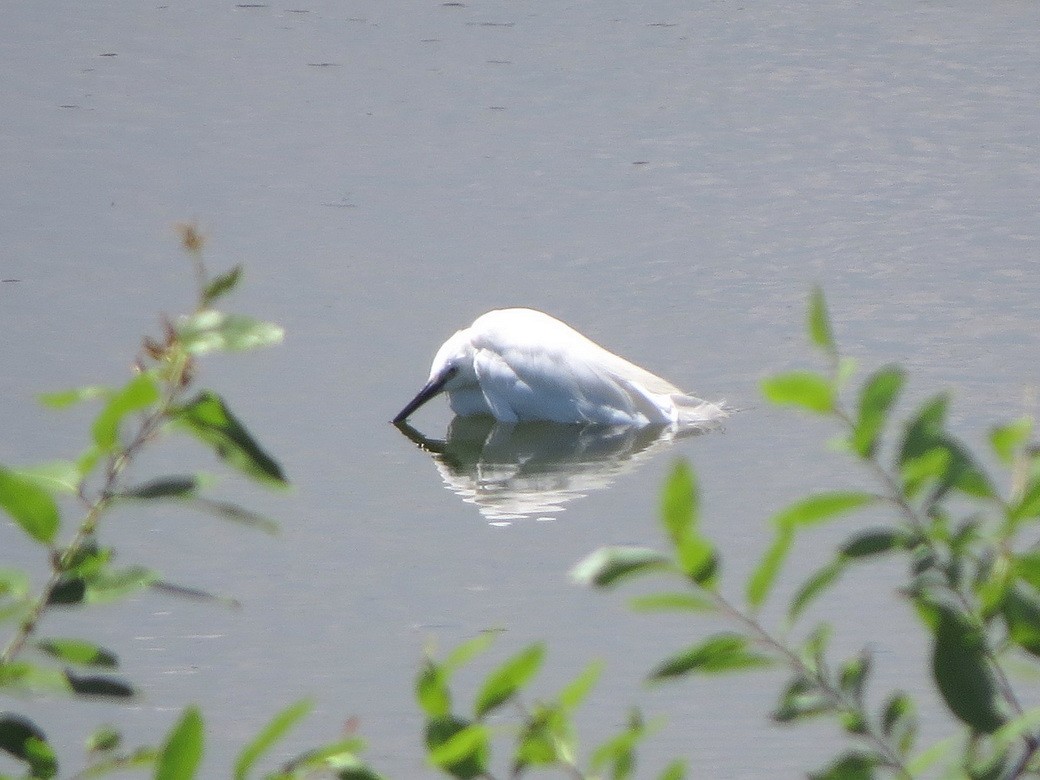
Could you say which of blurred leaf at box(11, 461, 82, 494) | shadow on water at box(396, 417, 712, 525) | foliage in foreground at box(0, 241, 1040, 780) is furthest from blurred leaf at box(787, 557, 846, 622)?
shadow on water at box(396, 417, 712, 525)

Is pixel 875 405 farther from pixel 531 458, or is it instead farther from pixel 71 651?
pixel 531 458

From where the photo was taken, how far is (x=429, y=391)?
5.05m

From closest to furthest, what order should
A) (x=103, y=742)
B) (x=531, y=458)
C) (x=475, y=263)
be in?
(x=103, y=742)
(x=531, y=458)
(x=475, y=263)

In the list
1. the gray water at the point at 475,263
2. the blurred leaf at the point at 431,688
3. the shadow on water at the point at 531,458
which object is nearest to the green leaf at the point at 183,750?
the blurred leaf at the point at 431,688

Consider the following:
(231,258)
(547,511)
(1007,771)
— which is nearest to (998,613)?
(1007,771)

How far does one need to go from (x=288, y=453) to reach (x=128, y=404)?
3.86 meters

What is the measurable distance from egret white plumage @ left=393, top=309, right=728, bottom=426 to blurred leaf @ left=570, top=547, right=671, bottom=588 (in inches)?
167

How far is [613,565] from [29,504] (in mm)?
254

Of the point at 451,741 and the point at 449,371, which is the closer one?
the point at 451,741

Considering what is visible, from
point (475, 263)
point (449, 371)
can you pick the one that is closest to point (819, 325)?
point (449, 371)

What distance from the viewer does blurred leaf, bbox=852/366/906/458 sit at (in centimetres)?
70

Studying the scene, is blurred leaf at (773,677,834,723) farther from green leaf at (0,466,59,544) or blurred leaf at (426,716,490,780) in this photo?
green leaf at (0,466,59,544)

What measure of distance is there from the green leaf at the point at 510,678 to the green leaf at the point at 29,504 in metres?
0.20

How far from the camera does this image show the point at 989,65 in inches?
338
